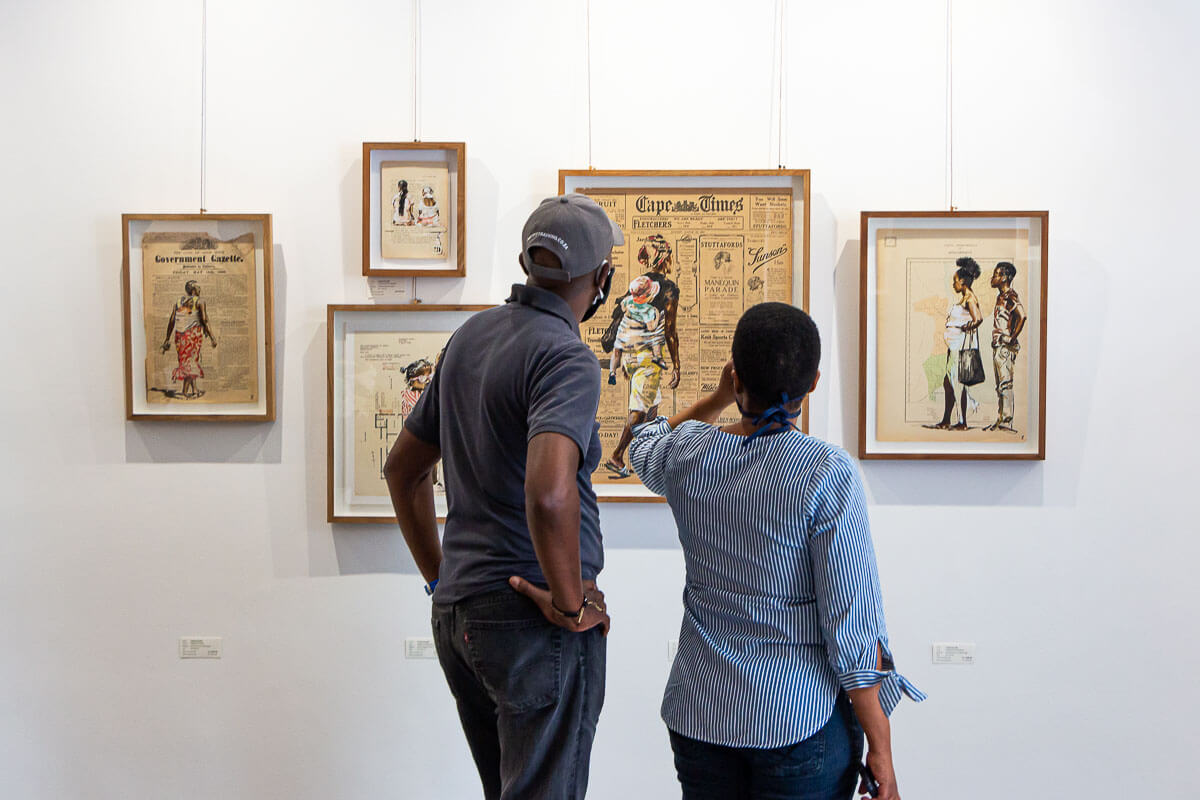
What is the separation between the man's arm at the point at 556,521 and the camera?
124cm

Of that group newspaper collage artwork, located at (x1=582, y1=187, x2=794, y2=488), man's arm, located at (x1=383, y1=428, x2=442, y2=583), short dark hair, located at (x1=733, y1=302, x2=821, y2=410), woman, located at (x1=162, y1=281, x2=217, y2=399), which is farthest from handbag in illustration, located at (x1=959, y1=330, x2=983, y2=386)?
woman, located at (x1=162, y1=281, x2=217, y2=399)

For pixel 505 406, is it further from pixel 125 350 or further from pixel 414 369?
pixel 125 350

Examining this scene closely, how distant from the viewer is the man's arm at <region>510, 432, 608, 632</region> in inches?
48.8

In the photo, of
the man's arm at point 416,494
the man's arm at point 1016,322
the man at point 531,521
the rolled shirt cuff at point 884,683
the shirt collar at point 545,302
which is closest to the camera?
the rolled shirt cuff at point 884,683

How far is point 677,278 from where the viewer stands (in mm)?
2260

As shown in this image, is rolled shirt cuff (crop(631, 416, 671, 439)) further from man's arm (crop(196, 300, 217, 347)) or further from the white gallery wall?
man's arm (crop(196, 300, 217, 347))

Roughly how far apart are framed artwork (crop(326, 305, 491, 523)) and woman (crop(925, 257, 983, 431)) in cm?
124

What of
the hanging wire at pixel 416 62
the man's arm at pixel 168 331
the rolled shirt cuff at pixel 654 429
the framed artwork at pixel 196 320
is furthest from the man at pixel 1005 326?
the man's arm at pixel 168 331

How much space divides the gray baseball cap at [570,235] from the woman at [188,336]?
4.19 ft

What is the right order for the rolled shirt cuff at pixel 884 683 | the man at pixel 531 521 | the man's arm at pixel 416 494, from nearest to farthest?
1. the rolled shirt cuff at pixel 884 683
2. the man at pixel 531 521
3. the man's arm at pixel 416 494

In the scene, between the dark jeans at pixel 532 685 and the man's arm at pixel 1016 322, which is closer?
the dark jeans at pixel 532 685

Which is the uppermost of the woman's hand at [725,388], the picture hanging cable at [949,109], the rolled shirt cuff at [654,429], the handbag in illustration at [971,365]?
the picture hanging cable at [949,109]

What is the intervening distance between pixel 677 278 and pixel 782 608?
4.01 feet

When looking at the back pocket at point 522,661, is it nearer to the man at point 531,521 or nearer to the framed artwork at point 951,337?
the man at point 531,521
